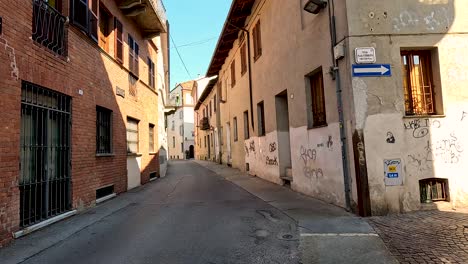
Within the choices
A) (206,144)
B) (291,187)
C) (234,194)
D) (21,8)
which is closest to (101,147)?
(234,194)

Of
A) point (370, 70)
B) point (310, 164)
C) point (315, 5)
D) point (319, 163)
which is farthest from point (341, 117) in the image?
point (315, 5)

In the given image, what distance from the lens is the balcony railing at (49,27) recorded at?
6.50 m

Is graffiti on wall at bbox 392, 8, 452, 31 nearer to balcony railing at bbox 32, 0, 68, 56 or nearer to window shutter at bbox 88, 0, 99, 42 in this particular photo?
balcony railing at bbox 32, 0, 68, 56

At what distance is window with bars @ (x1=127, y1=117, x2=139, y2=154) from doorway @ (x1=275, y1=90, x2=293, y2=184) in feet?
17.4

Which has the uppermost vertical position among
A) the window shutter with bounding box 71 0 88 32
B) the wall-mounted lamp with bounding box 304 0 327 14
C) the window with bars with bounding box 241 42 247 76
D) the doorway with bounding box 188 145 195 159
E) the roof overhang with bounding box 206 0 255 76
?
the roof overhang with bounding box 206 0 255 76

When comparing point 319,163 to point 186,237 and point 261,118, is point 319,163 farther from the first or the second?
point 261,118

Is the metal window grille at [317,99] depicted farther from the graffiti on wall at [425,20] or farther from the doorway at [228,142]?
the doorway at [228,142]

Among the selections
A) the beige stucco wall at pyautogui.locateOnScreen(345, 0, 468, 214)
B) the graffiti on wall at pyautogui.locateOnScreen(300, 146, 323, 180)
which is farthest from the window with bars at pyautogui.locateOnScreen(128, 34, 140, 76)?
the beige stucco wall at pyautogui.locateOnScreen(345, 0, 468, 214)

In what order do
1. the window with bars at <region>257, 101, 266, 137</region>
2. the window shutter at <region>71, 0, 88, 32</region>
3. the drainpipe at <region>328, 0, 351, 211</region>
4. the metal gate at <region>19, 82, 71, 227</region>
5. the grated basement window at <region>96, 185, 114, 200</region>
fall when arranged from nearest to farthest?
the metal gate at <region>19, 82, 71, 227</region>
the drainpipe at <region>328, 0, 351, 211</region>
the window shutter at <region>71, 0, 88, 32</region>
the grated basement window at <region>96, 185, 114, 200</region>
the window with bars at <region>257, 101, 266, 137</region>

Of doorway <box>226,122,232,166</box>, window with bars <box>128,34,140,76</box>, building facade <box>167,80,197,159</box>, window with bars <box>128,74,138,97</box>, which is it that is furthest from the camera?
building facade <box>167,80,197,159</box>

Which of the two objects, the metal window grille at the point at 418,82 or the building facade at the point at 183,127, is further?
the building facade at the point at 183,127

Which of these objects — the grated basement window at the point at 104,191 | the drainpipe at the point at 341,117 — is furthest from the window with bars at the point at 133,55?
the drainpipe at the point at 341,117

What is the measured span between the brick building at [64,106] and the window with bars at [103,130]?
0.10ft

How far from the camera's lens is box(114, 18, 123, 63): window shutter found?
11076mm
